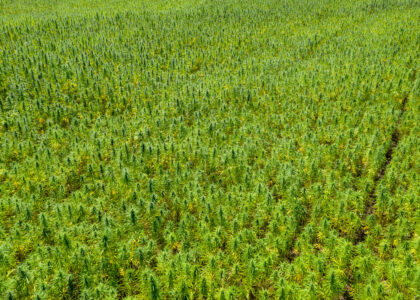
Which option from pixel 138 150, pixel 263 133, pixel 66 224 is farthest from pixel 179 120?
pixel 66 224

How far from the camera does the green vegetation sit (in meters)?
5.81

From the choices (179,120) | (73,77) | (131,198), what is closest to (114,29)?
(73,77)

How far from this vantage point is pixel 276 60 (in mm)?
18250

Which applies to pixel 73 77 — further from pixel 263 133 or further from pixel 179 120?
pixel 263 133

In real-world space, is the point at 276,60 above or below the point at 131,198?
above

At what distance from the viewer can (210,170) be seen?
9.50 meters

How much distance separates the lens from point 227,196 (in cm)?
782

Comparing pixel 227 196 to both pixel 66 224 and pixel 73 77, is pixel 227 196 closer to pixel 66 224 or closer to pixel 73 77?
pixel 66 224

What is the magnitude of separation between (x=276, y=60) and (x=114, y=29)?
13.2 metres

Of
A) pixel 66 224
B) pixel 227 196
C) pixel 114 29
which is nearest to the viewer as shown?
pixel 66 224

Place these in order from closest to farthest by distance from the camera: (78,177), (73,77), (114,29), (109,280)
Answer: (109,280) → (78,177) → (73,77) → (114,29)

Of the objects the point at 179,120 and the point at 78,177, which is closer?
the point at 78,177

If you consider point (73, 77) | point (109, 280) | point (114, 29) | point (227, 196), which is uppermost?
point (114, 29)

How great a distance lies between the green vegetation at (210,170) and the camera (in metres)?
5.81
